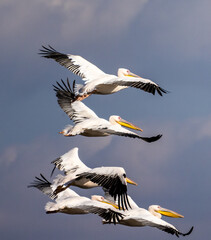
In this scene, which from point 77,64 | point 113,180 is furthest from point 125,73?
point 113,180

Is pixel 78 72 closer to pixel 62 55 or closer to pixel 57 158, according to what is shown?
pixel 62 55

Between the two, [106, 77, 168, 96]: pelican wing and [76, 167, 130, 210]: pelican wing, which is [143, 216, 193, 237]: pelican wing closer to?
[76, 167, 130, 210]: pelican wing

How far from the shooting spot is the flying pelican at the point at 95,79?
65.6 ft

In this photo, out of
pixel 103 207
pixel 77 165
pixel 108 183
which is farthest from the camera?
pixel 77 165

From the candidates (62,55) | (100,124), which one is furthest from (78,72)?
(100,124)

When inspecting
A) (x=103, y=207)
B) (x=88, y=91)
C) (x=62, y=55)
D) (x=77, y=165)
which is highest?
(x=62, y=55)

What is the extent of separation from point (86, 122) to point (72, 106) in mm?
2433

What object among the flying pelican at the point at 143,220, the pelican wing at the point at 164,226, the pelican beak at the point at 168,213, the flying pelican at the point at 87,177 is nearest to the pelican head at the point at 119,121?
the flying pelican at the point at 87,177

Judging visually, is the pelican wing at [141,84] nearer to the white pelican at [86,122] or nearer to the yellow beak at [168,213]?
the white pelican at [86,122]

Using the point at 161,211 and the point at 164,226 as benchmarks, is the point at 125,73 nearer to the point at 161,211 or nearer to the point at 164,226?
the point at 161,211

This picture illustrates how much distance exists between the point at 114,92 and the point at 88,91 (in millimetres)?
1035

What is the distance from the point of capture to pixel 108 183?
18.0 meters

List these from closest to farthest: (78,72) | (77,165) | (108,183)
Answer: (108,183) < (77,165) < (78,72)

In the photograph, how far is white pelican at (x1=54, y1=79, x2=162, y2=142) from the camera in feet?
65.6
